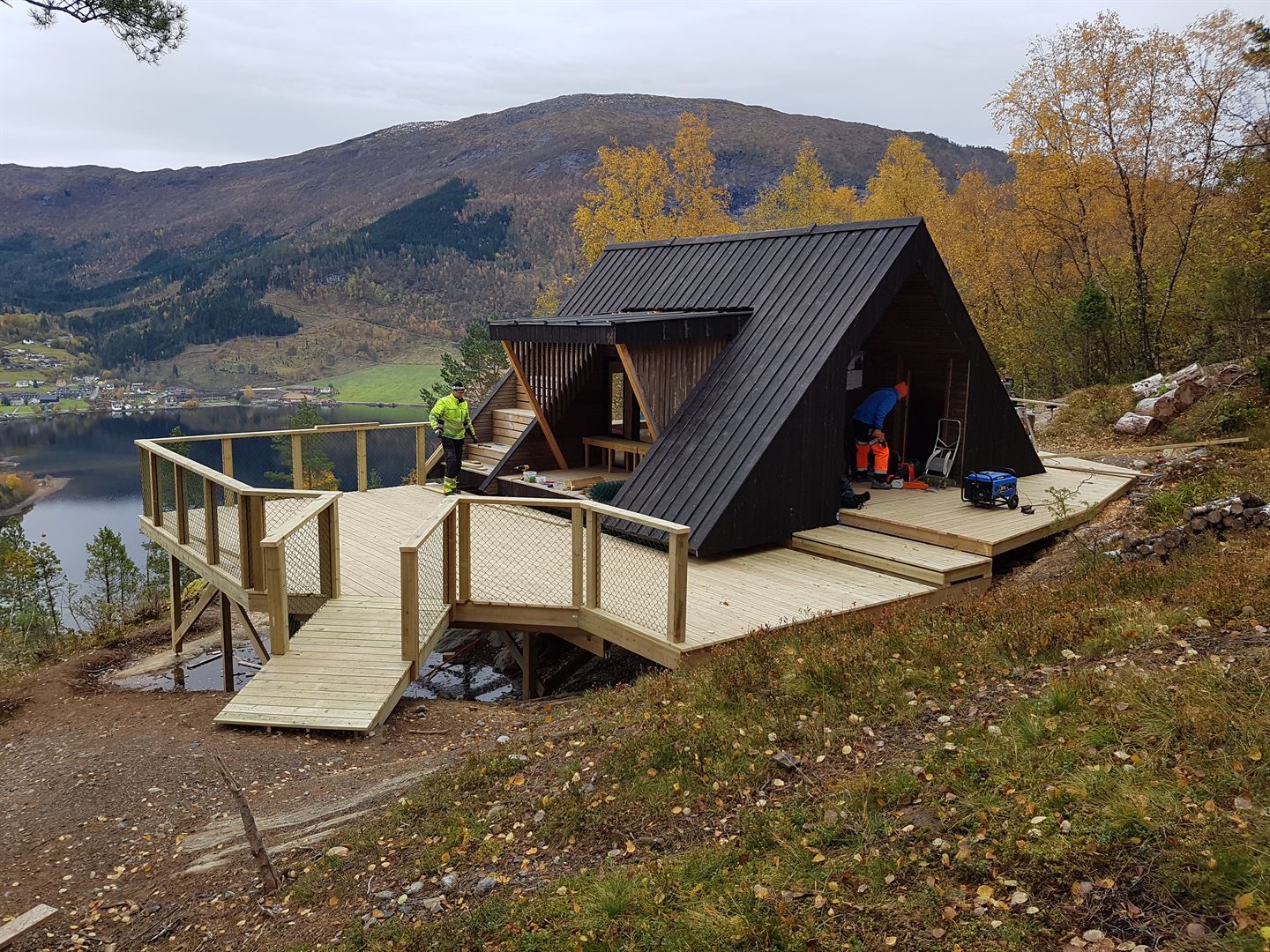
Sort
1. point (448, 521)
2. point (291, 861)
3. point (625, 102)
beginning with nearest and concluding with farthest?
point (291, 861) < point (448, 521) < point (625, 102)

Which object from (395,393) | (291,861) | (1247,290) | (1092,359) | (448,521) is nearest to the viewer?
(291,861)

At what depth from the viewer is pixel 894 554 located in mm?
8398

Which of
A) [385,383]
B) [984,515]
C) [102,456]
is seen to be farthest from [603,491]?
[102,456]

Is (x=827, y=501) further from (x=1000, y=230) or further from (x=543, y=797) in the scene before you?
(x=1000, y=230)

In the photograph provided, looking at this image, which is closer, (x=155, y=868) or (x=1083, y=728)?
(x=1083, y=728)

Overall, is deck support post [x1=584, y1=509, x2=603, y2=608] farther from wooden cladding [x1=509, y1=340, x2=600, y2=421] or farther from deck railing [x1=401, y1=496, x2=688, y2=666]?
wooden cladding [x1=509, y1=340, x2=600, y2=421]

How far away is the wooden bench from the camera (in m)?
11.5

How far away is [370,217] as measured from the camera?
129500 mm

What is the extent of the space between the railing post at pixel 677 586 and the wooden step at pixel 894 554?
2.67 m

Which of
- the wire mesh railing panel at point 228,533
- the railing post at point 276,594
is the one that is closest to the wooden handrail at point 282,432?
the wire mesh railing panel at point 228,533

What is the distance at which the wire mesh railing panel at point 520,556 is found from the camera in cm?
793

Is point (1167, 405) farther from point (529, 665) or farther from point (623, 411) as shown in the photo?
point (529, 665)

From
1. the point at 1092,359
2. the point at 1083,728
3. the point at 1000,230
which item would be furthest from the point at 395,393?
the point at 1083,728

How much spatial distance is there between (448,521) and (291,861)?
137 inches
